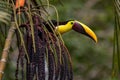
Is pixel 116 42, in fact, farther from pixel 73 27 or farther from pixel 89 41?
pixel 89 41

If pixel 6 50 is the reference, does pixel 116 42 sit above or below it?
below

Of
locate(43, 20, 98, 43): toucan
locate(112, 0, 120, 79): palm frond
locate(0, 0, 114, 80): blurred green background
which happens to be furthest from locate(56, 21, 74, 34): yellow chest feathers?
locate(0, 0, 114, 80): blurred green background

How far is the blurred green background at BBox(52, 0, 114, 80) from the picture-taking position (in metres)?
4.33

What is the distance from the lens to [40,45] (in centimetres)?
145

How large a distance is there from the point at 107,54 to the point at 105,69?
131 millimetres

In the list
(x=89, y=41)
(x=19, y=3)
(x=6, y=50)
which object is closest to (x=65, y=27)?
(x=19, y=3)

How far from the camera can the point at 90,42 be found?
452 cm

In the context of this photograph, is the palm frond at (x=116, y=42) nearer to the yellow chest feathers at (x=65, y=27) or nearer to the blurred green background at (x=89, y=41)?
the yellow chest feathers at (x=65, y=27)

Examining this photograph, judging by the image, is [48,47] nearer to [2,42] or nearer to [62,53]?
[62,53]

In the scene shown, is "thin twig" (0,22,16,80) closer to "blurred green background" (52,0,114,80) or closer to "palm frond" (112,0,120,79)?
"palm frond" (112,0,120,79)

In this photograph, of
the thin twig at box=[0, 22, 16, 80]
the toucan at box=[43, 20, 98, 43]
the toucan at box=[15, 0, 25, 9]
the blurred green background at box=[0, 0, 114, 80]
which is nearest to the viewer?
the thin twig at box=[0, 22, 16, 80]

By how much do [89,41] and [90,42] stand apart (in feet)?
0.14

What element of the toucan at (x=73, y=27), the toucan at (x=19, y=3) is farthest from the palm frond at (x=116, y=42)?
the toucan at (x=19, y=3)

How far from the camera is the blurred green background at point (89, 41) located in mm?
4320
